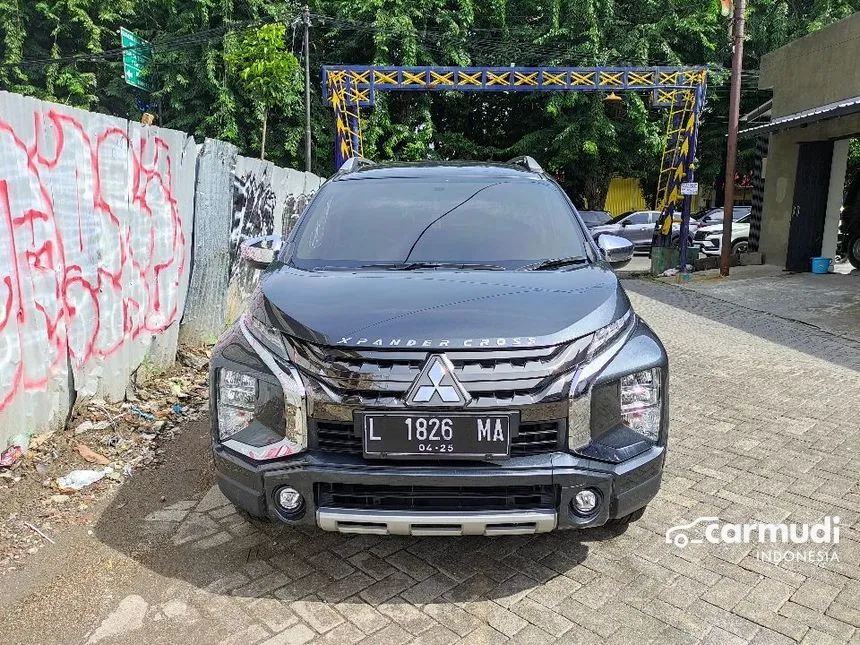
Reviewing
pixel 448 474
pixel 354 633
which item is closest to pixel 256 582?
pixel 354 633

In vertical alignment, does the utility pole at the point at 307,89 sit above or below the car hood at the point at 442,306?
above

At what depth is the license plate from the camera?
2381 mm

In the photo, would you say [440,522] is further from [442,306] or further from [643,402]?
[643,402]

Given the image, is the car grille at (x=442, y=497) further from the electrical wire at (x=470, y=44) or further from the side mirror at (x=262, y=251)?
the electrical wire at (x=470, y=44)

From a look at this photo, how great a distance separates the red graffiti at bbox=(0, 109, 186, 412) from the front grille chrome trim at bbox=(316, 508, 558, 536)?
7.69 feet

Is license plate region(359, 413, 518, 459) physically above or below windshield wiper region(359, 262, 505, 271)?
below

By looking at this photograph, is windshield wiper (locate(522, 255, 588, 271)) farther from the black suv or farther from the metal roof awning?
the metal roof awning

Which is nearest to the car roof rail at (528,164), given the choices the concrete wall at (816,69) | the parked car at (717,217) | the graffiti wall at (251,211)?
the graffiti wall at (251,211)

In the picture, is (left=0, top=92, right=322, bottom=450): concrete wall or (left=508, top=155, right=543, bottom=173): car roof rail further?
(left=508, top=155, right=543, bottom=173): car roof rail

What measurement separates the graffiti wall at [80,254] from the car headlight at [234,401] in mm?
1692

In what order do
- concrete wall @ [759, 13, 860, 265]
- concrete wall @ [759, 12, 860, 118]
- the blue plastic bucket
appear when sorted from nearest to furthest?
1. concrete wall @ [759, 12, 860, 118]
2. concrete wall @ [759, 13, 860, 265]
3. the blue plastic bucket

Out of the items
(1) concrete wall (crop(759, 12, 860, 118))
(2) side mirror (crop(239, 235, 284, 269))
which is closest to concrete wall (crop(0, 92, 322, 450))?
(2) side mirror (crop(239, 235, 284, 269))

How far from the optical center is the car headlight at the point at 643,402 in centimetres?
258

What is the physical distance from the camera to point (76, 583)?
2787mm
